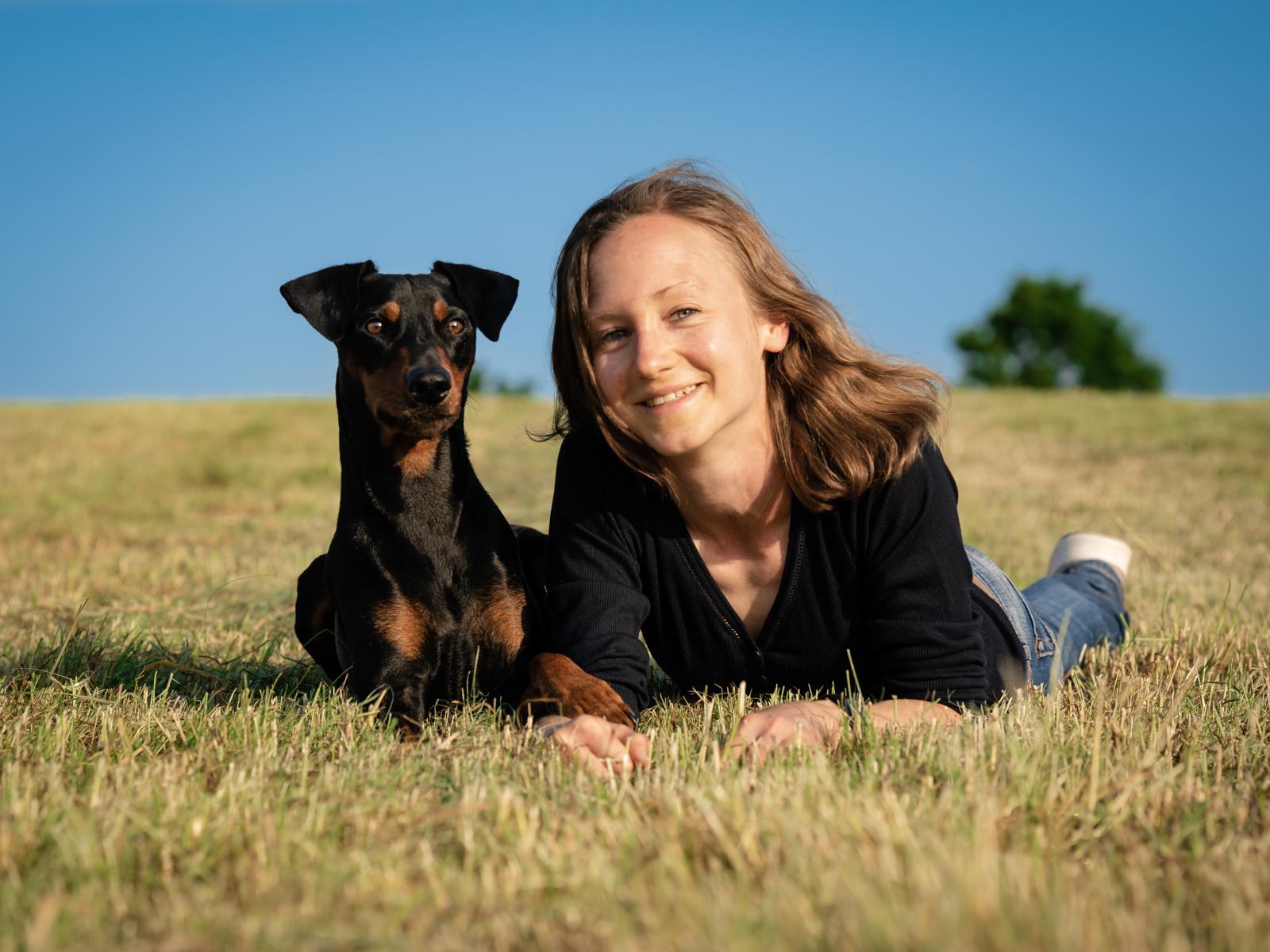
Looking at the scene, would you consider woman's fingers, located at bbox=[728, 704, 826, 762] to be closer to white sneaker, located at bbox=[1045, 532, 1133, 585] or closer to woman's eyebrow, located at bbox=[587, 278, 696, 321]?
woman's eyebrow, located at bbox=[587, 278, 696, 321]

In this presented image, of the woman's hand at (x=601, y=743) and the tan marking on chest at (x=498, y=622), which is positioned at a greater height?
the tan marking on chest at (x=498, y=622)

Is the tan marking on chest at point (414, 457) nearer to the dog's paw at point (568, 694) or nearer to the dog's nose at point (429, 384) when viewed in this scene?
the dog's nose at point (429, 384)

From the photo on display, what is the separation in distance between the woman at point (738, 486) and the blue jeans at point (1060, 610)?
22cm

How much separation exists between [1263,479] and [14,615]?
1281 centimetres

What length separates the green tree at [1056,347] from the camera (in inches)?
2325

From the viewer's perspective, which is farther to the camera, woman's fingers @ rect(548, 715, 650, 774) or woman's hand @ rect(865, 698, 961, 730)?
woman's hand @ rect(865, 698, 961, 730)

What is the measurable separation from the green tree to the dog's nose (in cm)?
5895

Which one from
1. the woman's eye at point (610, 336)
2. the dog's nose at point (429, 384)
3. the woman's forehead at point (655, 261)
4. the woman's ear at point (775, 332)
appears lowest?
the dog's nose at point (429, 384)

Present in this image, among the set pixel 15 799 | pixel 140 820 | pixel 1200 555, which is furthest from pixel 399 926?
pixel 1200 555

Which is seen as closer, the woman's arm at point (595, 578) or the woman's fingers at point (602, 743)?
the woman's fingers at point (602, 743)

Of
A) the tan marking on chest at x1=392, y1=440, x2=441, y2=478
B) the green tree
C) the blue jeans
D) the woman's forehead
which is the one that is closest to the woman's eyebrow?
the woman's forehead

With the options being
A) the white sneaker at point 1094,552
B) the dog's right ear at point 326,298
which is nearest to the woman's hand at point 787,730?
the dog's right ear at point 326,298

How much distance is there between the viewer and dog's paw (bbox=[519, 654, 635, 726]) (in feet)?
10.0

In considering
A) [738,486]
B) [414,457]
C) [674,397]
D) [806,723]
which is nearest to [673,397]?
[674,397]
